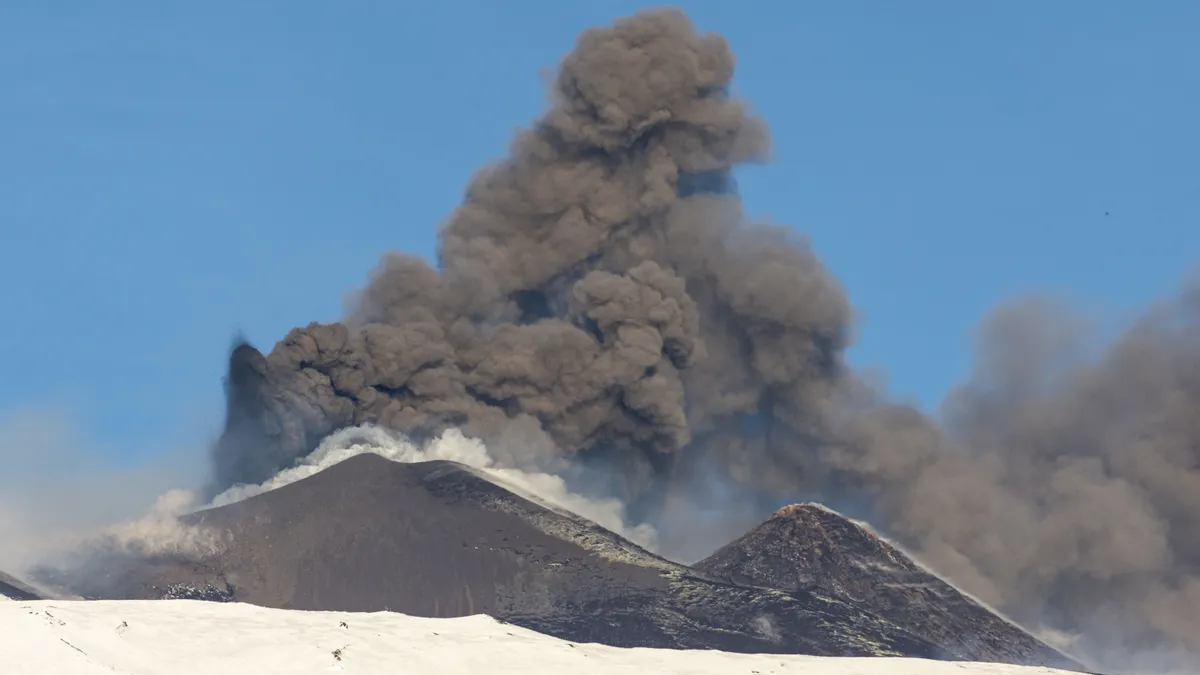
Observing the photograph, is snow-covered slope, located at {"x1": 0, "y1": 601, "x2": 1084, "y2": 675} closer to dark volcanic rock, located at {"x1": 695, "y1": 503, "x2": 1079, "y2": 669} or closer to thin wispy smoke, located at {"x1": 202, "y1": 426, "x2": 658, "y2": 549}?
dark volcanic rock, located at {"x1": 695, "y1": 503, "x2": 1079, "y2": 669}

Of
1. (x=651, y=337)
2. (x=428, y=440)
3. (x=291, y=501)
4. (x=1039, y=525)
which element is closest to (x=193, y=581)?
(x=291, y=501)

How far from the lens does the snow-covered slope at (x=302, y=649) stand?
35.9m

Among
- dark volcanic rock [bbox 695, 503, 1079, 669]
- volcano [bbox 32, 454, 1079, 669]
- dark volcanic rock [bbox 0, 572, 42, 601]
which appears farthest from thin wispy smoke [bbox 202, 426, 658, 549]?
dark volcanic rock [bbox 0, 572, 42, 601]

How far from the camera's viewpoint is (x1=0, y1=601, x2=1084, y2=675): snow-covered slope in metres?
35.9

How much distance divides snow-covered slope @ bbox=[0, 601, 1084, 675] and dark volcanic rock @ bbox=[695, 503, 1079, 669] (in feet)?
99.1

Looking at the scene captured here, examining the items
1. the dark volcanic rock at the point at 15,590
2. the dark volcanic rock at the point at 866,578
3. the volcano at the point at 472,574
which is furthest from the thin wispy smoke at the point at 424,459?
the dark volcanic rock at the point at 15,590

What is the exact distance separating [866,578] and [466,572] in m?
15.6

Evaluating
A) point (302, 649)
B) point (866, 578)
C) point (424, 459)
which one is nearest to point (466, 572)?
point (424, 459)

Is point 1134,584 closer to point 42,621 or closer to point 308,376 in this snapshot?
point 308,376

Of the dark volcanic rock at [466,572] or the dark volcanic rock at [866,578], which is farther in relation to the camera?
the dark volcanic rock at [866,578]

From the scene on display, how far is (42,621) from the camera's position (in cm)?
Result: 3634

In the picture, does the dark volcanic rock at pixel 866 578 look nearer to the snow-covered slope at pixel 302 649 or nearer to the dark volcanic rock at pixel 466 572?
the dark volcanic rock at pixel 466 572

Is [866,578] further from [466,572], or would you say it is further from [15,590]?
[15,590]

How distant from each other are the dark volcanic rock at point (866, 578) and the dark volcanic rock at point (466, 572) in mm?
3348
